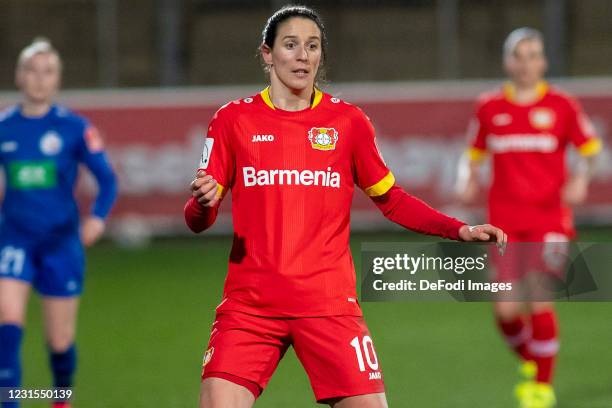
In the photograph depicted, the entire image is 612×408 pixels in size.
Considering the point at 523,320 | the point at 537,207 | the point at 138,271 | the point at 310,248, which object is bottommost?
the point at 138,271

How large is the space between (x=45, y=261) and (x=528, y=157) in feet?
9.97

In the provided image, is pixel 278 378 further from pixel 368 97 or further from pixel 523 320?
pixel 368 97

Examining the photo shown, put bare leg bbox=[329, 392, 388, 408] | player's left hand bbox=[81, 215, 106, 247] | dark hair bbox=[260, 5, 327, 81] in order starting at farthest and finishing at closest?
player's left hand bbox=[81, 215, 106, 247] → dark hair bbox=[260, 5, 327, 81] → bare leg bbox=[329, 392, 388, 408]

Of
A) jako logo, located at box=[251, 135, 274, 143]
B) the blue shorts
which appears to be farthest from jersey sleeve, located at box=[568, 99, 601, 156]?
jako logo, located at box=[251, 135, 274, 143]

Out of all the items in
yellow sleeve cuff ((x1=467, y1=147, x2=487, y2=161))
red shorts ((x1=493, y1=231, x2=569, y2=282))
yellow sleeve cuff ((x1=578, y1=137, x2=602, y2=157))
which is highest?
yellow sleeve cuff ((x1=578, y1=137, x2=602, y2=157))

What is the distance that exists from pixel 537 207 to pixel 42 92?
308 cm

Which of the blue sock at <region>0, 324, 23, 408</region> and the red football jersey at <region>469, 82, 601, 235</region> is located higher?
the red football jersey at <region>469, 82, 601, 235</region>

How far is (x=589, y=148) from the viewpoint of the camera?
7.65m

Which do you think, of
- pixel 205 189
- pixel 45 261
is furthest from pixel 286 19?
pixel 45 261

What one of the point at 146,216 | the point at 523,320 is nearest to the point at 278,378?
the point at 523,320

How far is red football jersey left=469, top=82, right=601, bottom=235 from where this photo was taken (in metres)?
7.48

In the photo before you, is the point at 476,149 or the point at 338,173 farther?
the point at 476,149

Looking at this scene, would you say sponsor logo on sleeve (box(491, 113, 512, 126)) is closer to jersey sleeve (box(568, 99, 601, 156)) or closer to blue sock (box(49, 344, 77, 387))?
jersey sleeve (box(568, 99, 601, 156))

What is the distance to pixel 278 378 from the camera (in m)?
8.04
